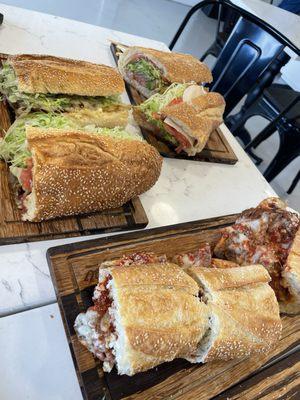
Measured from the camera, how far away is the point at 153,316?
3.67 feet

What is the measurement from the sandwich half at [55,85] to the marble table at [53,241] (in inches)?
20.5

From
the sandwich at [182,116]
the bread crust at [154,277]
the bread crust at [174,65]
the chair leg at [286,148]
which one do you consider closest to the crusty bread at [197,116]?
the sandwich at [182,116]

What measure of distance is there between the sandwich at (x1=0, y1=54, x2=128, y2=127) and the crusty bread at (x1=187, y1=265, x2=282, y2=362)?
1073 mm

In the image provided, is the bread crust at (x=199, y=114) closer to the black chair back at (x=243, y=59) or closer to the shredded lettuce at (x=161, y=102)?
the shredded lettuce at (x=161, y=102)

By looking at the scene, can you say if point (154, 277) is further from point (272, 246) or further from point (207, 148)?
point (207, 148)

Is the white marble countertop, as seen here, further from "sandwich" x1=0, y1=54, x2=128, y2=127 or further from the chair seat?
the chair seat

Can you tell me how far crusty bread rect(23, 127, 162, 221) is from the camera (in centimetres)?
138

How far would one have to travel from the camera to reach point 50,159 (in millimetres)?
1403

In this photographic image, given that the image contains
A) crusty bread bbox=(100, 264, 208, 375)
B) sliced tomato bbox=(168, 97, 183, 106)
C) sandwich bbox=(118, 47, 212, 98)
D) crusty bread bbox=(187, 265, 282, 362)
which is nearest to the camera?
crusty bread bbox=(100, 264, 208, 375)

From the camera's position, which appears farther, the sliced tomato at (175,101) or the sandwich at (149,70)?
the sandwich at (149,70)

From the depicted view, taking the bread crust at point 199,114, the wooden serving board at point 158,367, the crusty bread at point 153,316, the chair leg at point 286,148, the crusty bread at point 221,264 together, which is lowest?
the chair leg at point 286,148

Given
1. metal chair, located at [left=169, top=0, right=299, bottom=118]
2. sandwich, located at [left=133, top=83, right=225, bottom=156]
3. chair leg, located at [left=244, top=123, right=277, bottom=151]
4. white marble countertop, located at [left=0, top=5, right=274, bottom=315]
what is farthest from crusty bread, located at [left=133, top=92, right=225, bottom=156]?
chair leg, located at [left=244, top=123, right=277, bottom=151]

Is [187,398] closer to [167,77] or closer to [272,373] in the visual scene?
[272,373]

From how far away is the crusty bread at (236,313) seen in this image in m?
1.23
